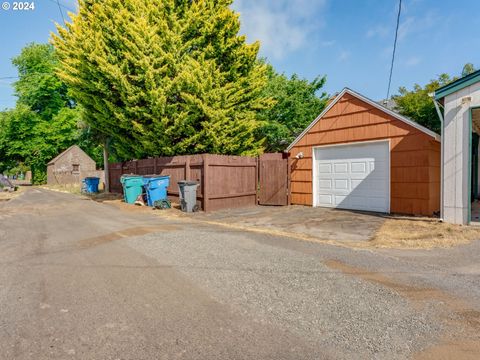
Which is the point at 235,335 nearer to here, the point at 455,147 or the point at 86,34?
the point at 455,147

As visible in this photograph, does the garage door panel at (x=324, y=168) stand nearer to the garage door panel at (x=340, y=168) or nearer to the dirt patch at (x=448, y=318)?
the garage door panel at (x=340, y=168)

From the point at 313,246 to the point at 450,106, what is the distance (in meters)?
5.73

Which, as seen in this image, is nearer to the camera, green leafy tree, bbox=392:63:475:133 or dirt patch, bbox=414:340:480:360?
dirt patch, bbox=414:340:480:360

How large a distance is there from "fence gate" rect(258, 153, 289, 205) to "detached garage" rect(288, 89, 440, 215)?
42cm

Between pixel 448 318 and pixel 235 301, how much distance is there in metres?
2.21

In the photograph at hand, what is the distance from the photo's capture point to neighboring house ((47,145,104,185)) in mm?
36219

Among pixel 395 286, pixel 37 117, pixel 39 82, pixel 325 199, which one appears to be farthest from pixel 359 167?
pixel 39 82

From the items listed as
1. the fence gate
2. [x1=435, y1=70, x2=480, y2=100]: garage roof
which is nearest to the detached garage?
the fence gate

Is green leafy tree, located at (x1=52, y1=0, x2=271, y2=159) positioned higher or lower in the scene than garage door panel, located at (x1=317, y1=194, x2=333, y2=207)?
higher

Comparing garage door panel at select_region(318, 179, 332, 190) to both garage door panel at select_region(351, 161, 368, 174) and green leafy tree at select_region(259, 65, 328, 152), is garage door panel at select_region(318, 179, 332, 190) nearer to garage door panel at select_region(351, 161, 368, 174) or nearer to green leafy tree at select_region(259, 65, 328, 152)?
garage door panel at select_region(351, 161, 368, 174)

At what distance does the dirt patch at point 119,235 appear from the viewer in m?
6.30

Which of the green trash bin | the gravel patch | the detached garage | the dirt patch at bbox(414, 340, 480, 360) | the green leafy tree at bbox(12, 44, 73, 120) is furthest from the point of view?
the green leafy tree at bbox(12, 44, 73, 120)

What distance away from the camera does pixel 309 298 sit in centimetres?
351

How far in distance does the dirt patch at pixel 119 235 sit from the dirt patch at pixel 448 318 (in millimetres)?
4784
